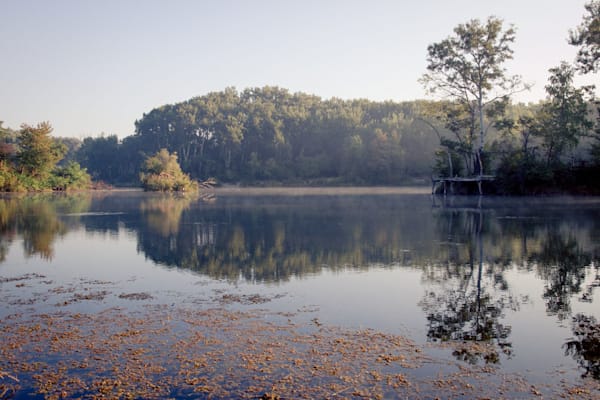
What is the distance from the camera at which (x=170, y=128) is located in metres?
130

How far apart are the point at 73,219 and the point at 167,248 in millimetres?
12590

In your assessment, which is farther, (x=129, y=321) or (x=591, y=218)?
(x=591, y=218)

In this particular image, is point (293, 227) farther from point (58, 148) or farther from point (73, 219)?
point (58, 148)

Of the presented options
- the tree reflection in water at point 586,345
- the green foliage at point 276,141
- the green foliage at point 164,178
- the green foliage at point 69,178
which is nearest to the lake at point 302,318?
the tree reflection in water at point 586,345

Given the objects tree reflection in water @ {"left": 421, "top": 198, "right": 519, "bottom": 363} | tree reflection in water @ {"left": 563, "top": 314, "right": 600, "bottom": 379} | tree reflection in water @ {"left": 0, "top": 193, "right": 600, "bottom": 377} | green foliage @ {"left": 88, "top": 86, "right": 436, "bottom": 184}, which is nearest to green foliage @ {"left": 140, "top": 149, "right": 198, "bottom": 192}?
green foliage @ {"left": 88, "top": 86, "right": 436, "bottom": 184}

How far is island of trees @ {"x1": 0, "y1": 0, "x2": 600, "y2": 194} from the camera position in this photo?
4441cm

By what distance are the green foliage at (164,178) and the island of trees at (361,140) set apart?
162 mm

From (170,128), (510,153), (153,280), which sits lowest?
(153,280)

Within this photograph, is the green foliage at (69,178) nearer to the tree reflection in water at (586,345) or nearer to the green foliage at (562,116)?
the green foliage at (562,116)

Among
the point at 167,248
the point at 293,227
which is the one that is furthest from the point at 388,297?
the point at 293,227

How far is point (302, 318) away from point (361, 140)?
327 feet

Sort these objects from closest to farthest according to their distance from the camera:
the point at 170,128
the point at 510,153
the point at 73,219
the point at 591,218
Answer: the point at 591,218 < the point at 73,219 < the point at 510,153 < the point at 170,128

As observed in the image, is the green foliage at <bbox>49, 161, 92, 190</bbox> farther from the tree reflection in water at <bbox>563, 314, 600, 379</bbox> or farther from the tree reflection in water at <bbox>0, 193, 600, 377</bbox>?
the tree reflection in water at <bbox>563, 314, 600, 379</bbox>

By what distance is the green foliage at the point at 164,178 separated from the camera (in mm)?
69312
